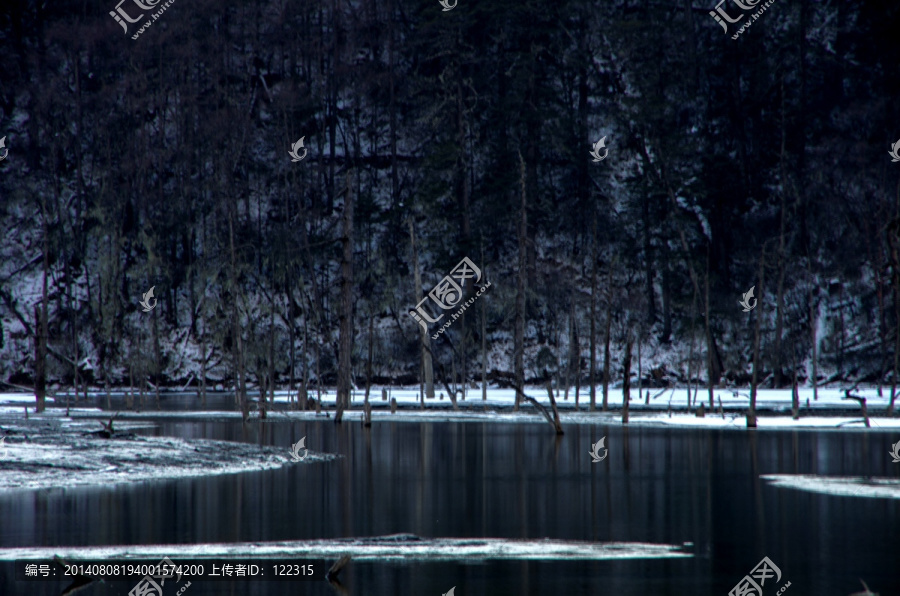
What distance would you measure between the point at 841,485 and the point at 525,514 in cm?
888

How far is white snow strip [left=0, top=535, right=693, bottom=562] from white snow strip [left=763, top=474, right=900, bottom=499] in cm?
847

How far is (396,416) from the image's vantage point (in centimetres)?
5166

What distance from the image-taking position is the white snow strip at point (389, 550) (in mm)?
14766

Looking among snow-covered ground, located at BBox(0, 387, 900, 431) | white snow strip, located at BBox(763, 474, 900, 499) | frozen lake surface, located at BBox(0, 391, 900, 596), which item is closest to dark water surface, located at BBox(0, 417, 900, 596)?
frozen lake surface, located at BBox(0, 391, 900, 596)

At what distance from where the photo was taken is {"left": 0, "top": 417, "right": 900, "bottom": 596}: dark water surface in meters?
13.6

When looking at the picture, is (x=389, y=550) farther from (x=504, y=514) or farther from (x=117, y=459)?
(x=117, y=459)

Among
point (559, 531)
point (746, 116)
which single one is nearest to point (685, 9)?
point (746, 116)

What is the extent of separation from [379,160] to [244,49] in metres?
16.9

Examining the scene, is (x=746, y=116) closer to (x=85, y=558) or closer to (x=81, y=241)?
(x=81, y=241)

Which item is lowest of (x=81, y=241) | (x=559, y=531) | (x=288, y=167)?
(x=559, y=531)

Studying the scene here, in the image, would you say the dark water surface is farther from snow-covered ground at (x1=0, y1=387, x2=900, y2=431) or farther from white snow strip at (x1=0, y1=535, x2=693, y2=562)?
snow-covered ground at (x1=0, y1=387, x2=900, y2=431)

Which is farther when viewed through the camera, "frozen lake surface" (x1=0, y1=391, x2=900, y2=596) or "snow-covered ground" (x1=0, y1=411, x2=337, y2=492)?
"snow-covered ground" (x1=0, y1=411, x2=337, y2=492)

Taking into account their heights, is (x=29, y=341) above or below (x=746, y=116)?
below

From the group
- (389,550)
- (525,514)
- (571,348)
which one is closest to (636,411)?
(571,348)
